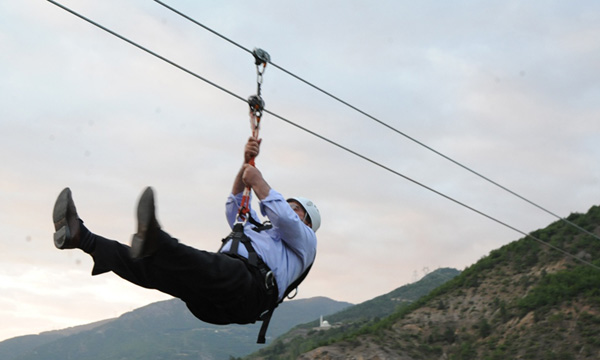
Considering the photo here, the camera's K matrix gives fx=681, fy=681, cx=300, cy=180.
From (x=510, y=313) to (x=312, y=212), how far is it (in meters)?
41.5

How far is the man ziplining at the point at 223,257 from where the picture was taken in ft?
18.1

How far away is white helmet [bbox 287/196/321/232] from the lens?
7.17 meters

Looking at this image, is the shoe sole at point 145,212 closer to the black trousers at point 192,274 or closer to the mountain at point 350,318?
the black trousers at point 192,274

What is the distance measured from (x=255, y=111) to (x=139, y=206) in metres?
2.16

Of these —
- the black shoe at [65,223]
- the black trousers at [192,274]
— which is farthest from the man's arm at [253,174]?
the black shoe at [65,223]

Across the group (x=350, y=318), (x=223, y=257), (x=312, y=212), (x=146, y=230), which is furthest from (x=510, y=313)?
(x=350, y=318)

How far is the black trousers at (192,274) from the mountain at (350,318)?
267ft

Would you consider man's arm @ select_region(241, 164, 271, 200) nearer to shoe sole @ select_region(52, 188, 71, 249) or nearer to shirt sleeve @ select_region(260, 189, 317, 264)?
shirt sleeve @ select_region(260, 189, 317, 264)

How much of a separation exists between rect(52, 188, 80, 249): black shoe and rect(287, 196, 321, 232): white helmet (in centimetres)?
231

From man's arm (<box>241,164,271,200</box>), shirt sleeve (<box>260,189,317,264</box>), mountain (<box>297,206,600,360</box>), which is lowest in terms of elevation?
shirt sleeve (<box>260,189,317,264</box>)

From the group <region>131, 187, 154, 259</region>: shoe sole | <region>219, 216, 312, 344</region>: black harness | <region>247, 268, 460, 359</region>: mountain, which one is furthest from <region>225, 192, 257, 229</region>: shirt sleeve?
<region>247, 268, 460, 359</region>: mountain

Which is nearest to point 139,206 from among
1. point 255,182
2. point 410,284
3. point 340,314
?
point 255,182

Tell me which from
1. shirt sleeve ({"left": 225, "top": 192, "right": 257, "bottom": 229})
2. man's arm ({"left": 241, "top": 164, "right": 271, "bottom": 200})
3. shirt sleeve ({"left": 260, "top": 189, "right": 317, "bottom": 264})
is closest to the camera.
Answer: shirt sleeve ({"left": 260, "top": 189, "right": 317, "bottom": 264})

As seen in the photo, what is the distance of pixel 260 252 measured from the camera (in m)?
6.20
